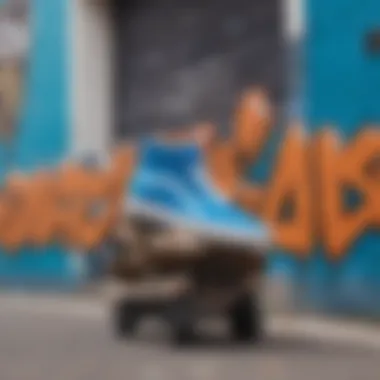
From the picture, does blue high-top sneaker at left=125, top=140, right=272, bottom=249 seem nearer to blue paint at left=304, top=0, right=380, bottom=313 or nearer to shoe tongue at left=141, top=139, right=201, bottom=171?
shoe tongue at left=141, top=139, right=201, bottom=171

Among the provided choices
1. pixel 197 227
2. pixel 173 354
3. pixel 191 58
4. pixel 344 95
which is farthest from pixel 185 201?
pixel 191 58

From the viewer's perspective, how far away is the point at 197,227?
1346cm

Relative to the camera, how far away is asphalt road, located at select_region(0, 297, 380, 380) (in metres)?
11.0

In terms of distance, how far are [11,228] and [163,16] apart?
14.4ft

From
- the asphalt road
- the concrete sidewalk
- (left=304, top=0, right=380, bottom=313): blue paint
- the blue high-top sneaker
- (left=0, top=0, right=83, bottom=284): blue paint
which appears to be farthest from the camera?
(left=0, top=0, right=83, bottom=284): blue paint

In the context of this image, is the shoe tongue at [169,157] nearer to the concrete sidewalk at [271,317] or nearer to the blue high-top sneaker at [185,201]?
the blue high-top sneaker at [185,201]

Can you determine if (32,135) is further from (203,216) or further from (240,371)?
(240,371)

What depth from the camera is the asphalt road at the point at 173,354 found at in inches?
435

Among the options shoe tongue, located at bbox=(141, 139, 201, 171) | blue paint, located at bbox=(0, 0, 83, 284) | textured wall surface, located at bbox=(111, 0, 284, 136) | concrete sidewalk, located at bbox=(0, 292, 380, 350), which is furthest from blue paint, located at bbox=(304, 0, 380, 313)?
blue paint, located at bbox=(0, 0, 83, 284)

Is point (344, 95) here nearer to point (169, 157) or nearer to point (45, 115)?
point (169, 157)

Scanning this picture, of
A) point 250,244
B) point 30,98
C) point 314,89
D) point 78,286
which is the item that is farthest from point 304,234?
point 30,98

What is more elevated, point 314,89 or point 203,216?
point 314,89

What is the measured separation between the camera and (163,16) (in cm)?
1950

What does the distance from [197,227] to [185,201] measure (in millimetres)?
545
